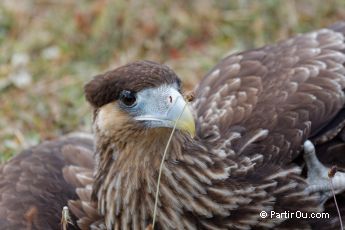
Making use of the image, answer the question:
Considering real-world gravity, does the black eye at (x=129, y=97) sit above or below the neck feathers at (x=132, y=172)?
above

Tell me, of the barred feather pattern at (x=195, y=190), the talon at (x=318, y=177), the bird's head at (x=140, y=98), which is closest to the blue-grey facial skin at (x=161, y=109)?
the bird's head at (x=140, y=98)

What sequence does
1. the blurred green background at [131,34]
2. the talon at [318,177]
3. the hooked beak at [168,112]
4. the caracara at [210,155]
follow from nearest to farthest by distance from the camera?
the hooked beak at [168,112] → the caracara at [210,155] → the talon at [318,177] → the blurred green background at [131,34]

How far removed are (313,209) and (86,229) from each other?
3.90 feet

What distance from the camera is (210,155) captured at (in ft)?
13.9

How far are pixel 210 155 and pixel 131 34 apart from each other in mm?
2857

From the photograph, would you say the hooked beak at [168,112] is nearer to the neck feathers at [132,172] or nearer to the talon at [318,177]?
the neck feathers at [132,172]

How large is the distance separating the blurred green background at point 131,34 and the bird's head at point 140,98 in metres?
2.31

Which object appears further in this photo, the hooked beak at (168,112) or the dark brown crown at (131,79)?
the dark brown crown at (131,79)

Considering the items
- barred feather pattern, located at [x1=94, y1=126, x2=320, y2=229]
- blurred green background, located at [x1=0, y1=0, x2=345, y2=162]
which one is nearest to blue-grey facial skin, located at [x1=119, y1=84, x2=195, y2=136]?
barred feather pattern, located at [x1=94, y1=126, x2=320, y2=229]

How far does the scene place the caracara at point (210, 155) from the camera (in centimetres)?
407

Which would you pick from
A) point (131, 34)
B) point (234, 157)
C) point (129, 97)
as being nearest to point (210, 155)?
point (234, 157)

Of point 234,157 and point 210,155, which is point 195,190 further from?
point 234,157

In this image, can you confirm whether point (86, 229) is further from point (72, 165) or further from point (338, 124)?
point (338, 124)

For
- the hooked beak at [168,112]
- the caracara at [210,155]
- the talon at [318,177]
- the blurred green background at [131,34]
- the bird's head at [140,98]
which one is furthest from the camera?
the blurred green background at [131,34]
